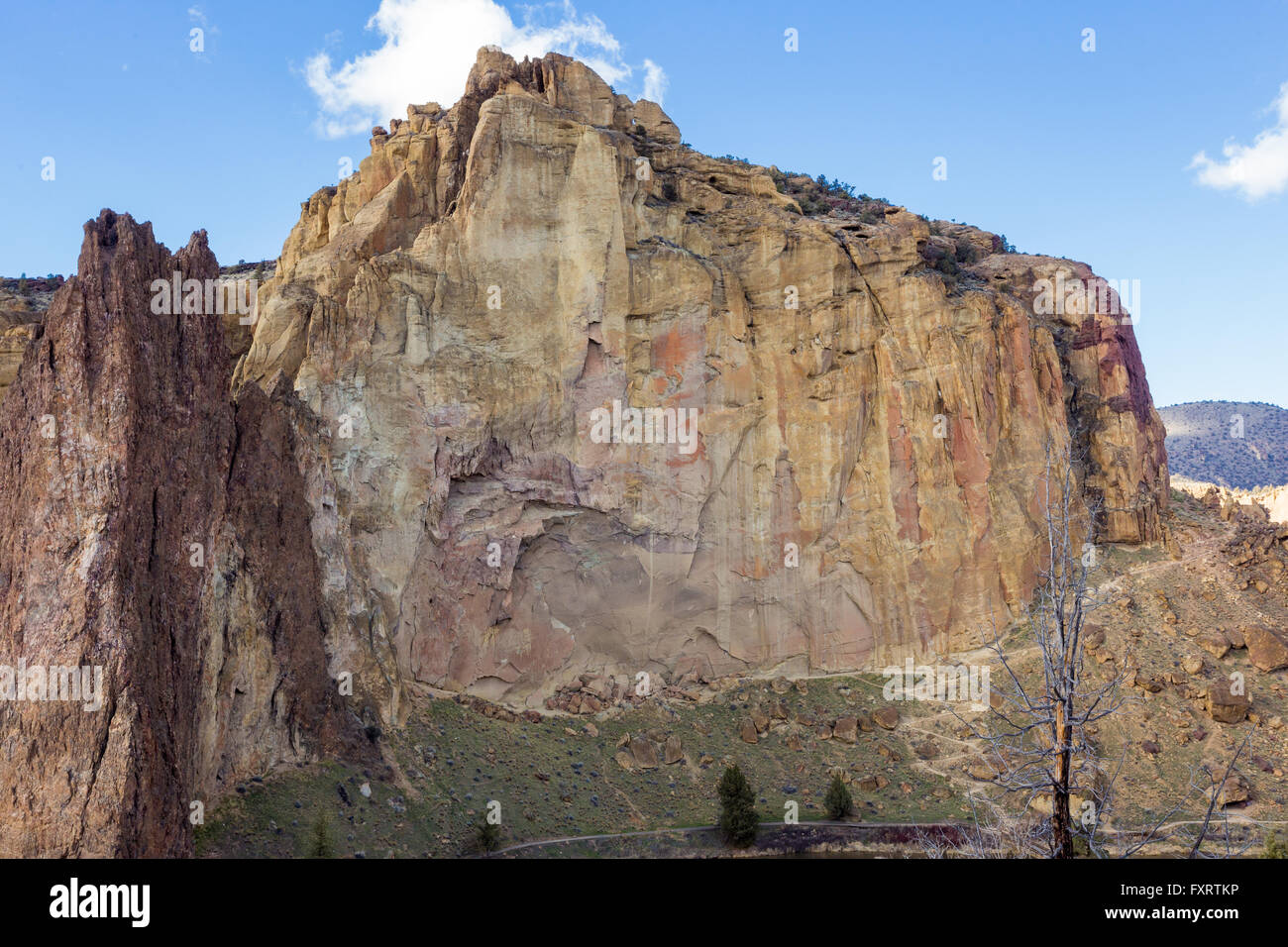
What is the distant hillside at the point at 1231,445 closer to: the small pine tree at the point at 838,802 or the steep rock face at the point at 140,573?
the small pine tree at the point at 838,802

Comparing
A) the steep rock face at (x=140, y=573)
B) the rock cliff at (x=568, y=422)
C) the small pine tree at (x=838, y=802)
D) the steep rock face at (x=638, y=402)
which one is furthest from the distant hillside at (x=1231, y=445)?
the steep rock face at (x=140, y=573)

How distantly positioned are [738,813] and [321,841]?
1556 cm

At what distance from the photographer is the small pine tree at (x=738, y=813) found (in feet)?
115

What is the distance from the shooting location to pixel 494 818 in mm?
33312

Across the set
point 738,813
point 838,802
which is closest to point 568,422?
point 738,813

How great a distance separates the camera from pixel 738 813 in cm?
3538

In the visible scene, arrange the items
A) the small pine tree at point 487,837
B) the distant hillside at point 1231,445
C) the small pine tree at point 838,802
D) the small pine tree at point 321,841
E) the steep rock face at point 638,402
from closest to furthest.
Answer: the small pine tree at point 321,841 → the small pine tree at point 487,837 → the small pine tree at point 838,802 → the steep rock face at point 638,402 → the distant hillside at point 1231,445

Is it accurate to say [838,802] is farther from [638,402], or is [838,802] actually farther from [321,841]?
[638,402]

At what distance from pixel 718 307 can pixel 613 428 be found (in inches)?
329

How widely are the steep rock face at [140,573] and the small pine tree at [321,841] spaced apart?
294 cm

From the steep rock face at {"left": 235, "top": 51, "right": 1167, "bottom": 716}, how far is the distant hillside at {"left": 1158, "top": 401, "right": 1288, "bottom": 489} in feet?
312

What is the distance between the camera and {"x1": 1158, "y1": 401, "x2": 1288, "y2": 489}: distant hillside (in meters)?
132

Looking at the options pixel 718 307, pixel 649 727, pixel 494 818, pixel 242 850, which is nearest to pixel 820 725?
pixel 649 727

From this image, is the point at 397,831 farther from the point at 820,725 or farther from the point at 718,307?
the point at 718,307
